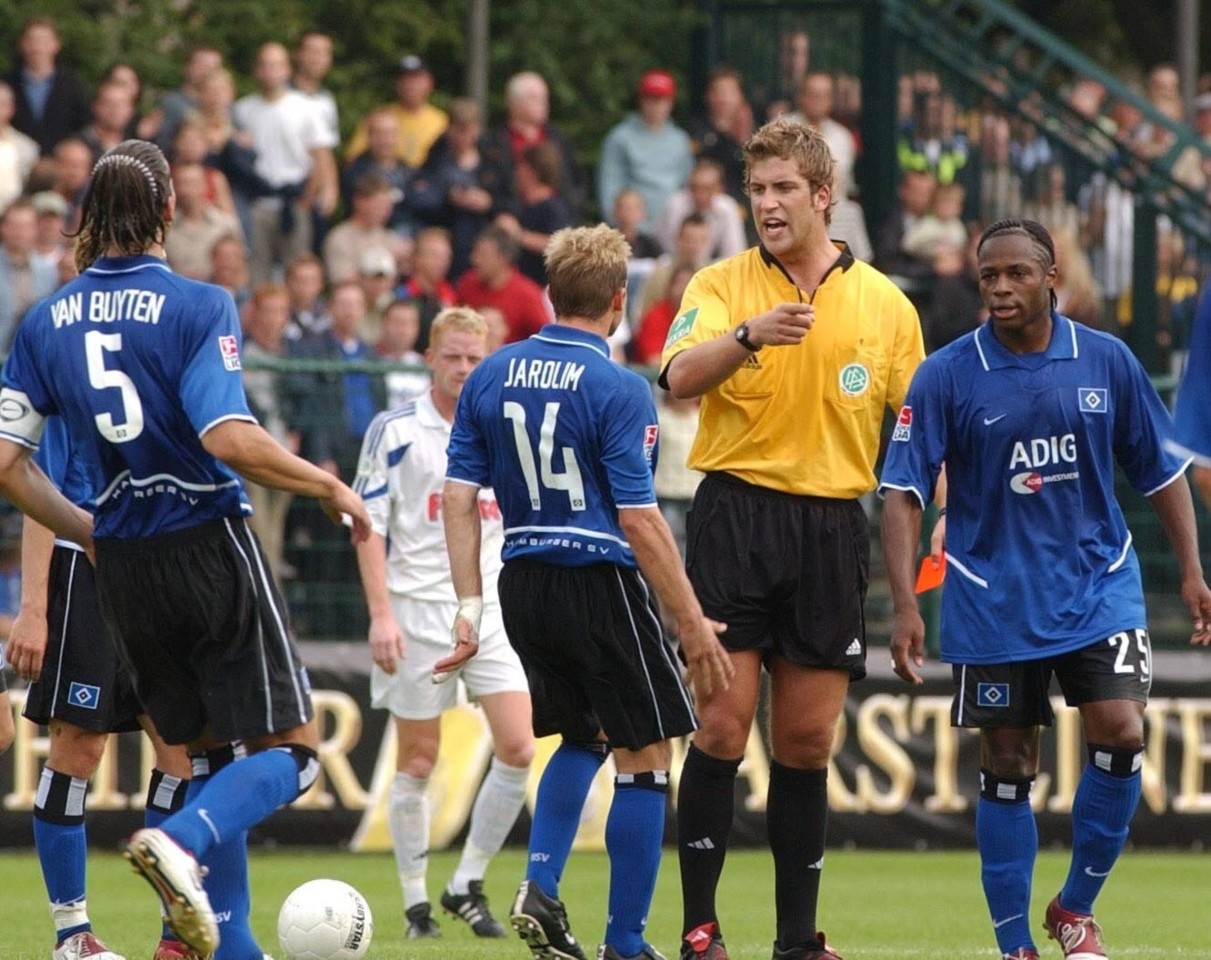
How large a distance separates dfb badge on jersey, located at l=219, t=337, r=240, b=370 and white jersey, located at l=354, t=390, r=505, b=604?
3058 millimetres

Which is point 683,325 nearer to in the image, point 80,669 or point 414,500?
point 80,669

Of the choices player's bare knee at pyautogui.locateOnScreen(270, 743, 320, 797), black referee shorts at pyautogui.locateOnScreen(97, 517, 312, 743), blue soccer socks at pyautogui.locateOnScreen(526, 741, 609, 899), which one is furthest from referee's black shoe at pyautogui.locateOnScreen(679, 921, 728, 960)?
black referee shorts at pyautogui.locateOnScreen(97, 517, 312, 743)

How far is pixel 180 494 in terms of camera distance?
677 cm

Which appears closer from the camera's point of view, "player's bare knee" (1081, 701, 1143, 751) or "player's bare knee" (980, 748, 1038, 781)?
"player's bare knee" (1081, 701, 1143, 751)

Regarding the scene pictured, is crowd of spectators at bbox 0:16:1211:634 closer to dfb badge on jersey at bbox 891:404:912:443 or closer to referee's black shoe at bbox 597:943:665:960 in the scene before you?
dfb badge on jersey at bbox 891:404:912:443

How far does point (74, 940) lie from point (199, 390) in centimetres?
216

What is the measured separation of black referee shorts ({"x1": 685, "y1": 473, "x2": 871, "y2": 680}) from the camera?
7.58 meters

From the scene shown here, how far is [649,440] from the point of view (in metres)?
7.32

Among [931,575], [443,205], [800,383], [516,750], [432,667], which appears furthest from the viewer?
[443,205]

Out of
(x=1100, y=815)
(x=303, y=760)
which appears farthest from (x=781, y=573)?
(x=303, y=760)

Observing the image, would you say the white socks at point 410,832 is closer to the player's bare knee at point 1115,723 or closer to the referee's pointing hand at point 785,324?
the player's bare knee at point 1115,723

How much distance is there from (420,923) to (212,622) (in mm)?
3170

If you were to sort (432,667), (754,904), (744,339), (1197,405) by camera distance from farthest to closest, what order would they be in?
(754,904) < (432,667) < (744,339) < (1197,405)

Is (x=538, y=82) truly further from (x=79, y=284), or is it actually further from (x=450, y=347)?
(x=79, y=284)
